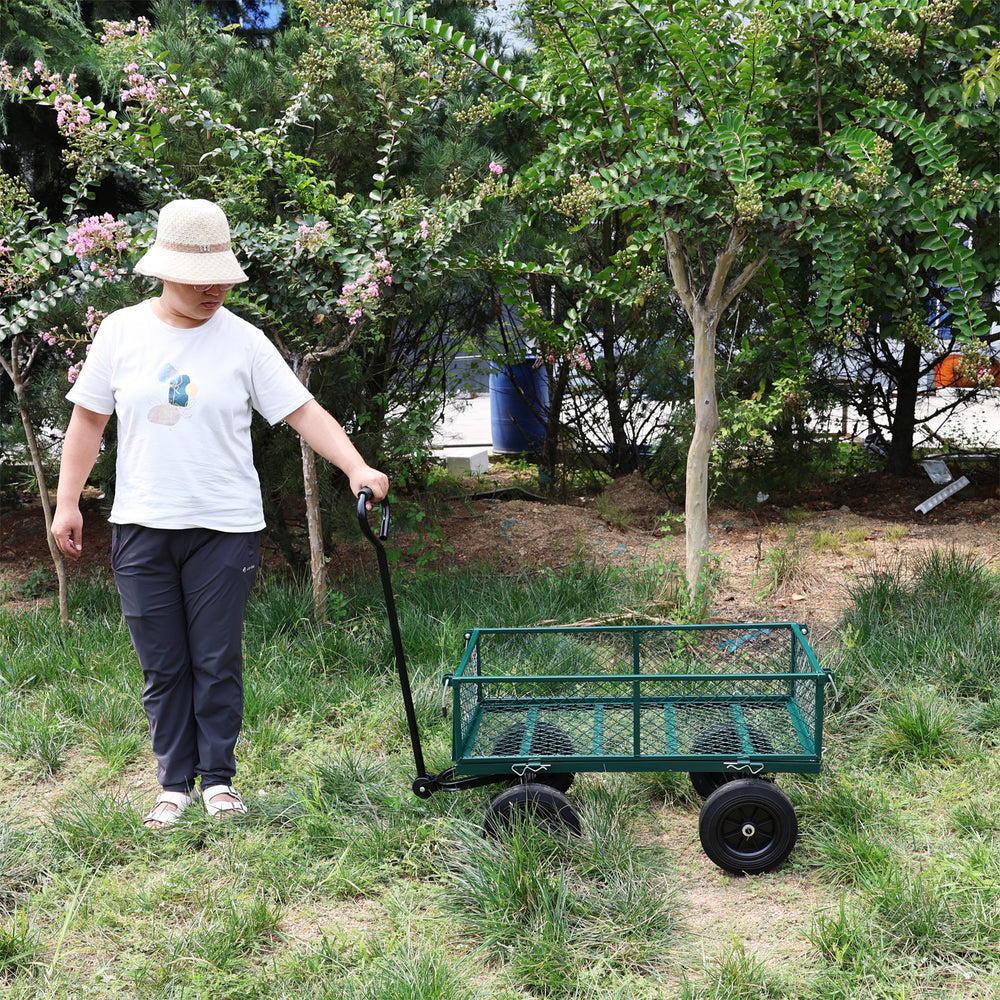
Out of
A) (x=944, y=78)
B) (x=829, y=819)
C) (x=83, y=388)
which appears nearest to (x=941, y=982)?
(x=829, y=819)

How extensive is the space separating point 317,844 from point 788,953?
1.34 m

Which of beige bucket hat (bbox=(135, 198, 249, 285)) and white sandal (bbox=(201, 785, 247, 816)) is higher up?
beige bucket hat (bbox=(135, 198, 249, 285))

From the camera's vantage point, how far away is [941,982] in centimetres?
234

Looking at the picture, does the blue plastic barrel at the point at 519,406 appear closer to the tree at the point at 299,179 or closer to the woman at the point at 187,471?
the tree at the point at 299,179

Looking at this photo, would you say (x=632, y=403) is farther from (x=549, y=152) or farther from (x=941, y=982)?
(x=941, y=982)

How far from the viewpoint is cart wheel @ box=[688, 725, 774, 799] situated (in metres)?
2.94

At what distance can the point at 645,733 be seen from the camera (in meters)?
3.20

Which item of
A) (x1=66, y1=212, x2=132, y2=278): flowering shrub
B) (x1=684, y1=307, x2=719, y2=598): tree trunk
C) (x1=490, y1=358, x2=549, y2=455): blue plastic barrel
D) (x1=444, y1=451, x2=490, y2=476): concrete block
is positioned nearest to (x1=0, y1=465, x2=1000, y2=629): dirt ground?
(x1=684, y1=307, x2=719, y2=598): tree trunk

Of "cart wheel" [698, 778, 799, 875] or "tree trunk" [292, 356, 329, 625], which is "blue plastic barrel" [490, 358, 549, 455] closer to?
"tree trunk" [292, 356, 329, 625]

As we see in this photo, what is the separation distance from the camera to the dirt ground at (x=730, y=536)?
504 cm

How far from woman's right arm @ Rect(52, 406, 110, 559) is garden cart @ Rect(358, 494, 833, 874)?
3.00 feet

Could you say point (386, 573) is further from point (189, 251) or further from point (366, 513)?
point (189, 251)

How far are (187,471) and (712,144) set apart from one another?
94.8 inches

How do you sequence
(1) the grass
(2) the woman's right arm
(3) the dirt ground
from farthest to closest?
(3) the dirt ground
(2) the woman's right arm
(1) the grass
